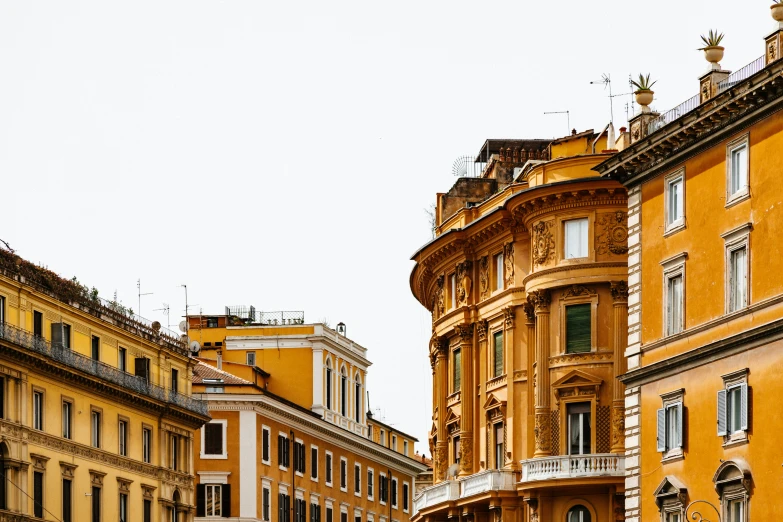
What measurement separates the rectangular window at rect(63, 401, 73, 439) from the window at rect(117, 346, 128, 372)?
5127 mm

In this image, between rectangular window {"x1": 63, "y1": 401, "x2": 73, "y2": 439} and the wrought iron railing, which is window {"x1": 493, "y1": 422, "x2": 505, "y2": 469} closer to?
the wrought iron railing

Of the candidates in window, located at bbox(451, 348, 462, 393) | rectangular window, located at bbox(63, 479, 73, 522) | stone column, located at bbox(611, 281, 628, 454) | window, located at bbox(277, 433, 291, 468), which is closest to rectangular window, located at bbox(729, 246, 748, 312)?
stone column, located at bbox(611, 281, 628, 454)

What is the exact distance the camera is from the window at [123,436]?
83.6m

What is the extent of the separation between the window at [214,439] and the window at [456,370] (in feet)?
93.0

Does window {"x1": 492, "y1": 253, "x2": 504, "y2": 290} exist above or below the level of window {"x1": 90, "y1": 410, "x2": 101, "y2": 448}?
above

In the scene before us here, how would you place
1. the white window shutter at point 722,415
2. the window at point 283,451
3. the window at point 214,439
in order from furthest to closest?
the window at point 283,451
the window at point 214,439
the white window shutter at point 722,415

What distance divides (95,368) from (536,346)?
19.9 meters

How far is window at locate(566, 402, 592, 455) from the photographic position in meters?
69.8

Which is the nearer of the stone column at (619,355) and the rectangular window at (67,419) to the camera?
the stone column at (619,355)

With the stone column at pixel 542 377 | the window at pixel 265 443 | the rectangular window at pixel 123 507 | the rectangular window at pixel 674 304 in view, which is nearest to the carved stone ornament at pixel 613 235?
the stone column at pixel 542 377

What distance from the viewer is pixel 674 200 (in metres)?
54.9

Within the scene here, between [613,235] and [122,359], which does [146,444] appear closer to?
[122,359]

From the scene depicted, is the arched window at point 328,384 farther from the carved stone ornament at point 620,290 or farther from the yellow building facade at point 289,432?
the carved stone ornament at point 620,290

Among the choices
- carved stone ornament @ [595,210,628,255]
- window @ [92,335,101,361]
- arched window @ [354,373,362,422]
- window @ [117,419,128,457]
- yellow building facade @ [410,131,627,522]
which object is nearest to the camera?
yellow building facade @ [410,131,627,522]
